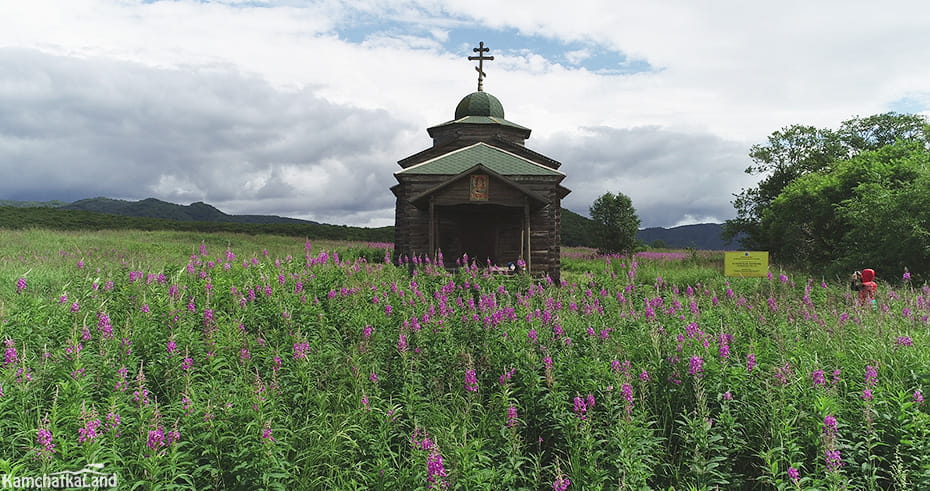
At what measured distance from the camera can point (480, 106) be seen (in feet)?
89.7

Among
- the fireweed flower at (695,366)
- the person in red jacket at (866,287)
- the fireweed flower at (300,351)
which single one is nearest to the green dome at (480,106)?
the person in red jacket at (866,287)

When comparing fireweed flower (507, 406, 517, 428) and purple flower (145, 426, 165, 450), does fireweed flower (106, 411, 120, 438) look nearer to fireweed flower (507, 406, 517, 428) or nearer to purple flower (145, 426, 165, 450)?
purple flower (145, 426, 165, 450)

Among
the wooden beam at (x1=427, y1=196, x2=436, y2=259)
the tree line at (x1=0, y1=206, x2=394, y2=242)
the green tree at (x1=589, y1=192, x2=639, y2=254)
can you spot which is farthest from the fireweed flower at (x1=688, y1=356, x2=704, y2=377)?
the tree line at (x1=0, y1=206, x2=394, y2=242)

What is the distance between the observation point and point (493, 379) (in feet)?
18.8

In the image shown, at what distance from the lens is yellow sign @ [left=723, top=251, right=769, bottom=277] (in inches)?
546

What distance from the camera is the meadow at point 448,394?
3.81 meters

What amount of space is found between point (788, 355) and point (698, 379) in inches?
68.5

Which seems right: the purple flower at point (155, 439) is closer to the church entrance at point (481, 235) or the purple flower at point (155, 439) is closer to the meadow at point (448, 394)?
the meadow at point (448, 394)

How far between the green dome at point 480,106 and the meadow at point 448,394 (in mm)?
20742

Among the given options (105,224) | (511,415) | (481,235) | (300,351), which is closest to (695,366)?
(511,415)

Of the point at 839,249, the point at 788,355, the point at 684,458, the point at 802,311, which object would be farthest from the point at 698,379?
the point at 839,249

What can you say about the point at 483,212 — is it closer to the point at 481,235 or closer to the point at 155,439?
the point at 481,235

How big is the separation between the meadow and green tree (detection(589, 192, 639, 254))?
1270 inches

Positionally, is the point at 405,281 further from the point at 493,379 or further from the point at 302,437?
the point at 302,437
